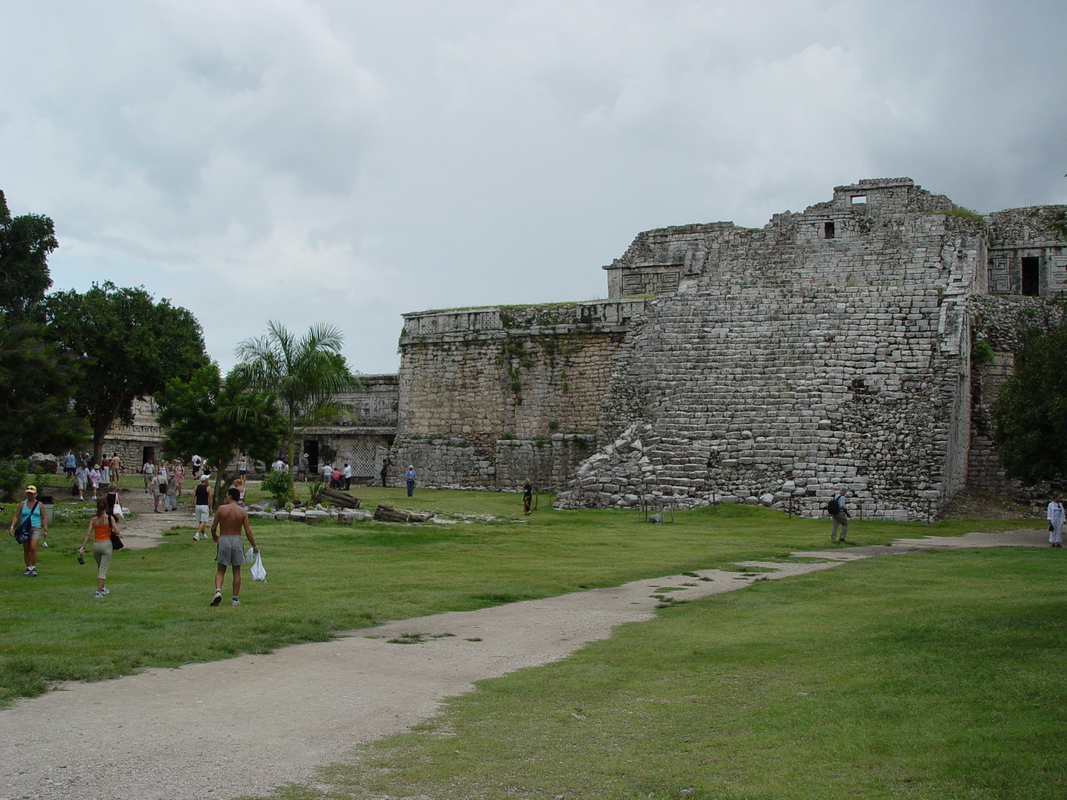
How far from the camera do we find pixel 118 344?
26484mm

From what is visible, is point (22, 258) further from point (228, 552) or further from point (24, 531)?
point (228, 552)

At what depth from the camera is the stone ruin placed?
2086cm

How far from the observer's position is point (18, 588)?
10406 mm

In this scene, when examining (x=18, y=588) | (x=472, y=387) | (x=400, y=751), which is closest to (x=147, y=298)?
(x=472, y=387)

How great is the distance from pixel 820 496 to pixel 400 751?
16219 mm

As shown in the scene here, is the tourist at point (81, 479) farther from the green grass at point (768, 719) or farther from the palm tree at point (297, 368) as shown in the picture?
the green grass at point (768, 719)

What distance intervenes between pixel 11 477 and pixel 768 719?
16066mm

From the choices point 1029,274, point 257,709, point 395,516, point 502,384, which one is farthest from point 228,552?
point 1029,274

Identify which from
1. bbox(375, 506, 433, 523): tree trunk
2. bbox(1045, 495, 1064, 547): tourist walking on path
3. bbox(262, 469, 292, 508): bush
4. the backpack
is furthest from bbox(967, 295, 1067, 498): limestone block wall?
the backpack

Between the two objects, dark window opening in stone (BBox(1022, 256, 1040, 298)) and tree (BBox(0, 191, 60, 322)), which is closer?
dark window opening in stone (BBox(1022, 256, 1040, 298))

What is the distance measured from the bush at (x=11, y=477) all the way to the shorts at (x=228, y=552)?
985cm

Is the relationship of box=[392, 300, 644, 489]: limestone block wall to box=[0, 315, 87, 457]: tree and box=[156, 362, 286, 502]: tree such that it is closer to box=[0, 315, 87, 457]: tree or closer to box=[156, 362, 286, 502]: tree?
box=[156, 362, 286, 502]: tree

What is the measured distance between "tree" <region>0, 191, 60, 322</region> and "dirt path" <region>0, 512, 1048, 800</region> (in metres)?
29.9

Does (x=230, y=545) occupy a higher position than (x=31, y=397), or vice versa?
(x=31, y=397)
